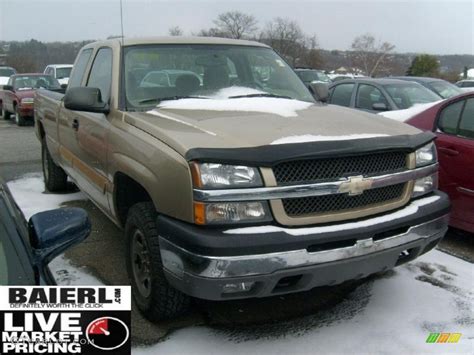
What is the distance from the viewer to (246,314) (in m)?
3.37

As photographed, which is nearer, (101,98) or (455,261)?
(101,98)

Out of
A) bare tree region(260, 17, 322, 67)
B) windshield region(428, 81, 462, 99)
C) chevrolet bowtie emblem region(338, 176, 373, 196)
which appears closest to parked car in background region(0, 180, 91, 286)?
chevrolet bowtie emblem region(338, 176, 373, 196)

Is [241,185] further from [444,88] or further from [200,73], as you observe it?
[444,88]

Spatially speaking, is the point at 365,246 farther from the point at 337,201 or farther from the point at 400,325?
the point at 400,325

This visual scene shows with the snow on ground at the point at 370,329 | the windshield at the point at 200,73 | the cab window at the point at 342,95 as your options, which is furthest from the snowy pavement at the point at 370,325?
the cab window at the point at 342,95

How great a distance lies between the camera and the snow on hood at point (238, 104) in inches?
140

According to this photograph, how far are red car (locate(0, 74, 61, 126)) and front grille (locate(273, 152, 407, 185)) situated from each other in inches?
531

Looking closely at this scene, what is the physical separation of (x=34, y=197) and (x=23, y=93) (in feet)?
34.1

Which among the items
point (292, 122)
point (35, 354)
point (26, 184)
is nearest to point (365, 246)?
point (292, 122)

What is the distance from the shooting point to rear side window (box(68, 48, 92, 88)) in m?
5.01

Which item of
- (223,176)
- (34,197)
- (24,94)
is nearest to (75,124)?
(34,197)

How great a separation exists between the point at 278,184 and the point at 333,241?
1.41ft

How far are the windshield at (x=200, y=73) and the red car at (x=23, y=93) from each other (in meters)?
11.7

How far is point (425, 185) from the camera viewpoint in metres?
3.29
